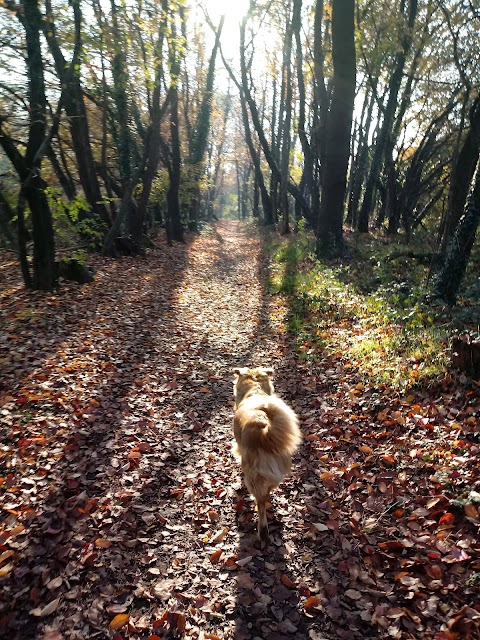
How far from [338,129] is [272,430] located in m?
12.5

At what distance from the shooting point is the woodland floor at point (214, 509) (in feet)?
10.7

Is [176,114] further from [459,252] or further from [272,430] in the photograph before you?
[272,430]

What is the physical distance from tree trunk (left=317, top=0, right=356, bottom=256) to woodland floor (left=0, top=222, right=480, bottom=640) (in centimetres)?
809

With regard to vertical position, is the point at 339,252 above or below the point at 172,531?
above

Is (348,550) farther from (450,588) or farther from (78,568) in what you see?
(78,568)

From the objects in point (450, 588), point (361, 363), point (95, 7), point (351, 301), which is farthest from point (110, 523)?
point (95, 7)

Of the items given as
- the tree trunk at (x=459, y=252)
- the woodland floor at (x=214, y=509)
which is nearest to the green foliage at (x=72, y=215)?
the woodland floor at (x=214, y=509)

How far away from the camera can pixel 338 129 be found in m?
13.2

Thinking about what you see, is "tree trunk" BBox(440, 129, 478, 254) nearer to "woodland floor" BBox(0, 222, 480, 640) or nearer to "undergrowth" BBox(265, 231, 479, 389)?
"undergrowth" BBox(265, 231, 479, 389)

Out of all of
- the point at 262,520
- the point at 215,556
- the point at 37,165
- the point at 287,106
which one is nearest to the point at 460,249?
the point at 262,520

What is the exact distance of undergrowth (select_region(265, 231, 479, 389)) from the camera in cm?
630

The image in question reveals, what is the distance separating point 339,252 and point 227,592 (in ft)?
40.9

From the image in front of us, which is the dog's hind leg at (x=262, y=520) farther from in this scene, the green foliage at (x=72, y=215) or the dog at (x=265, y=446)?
the green foliage at (x=72, y=215)

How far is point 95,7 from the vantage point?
1186cm
